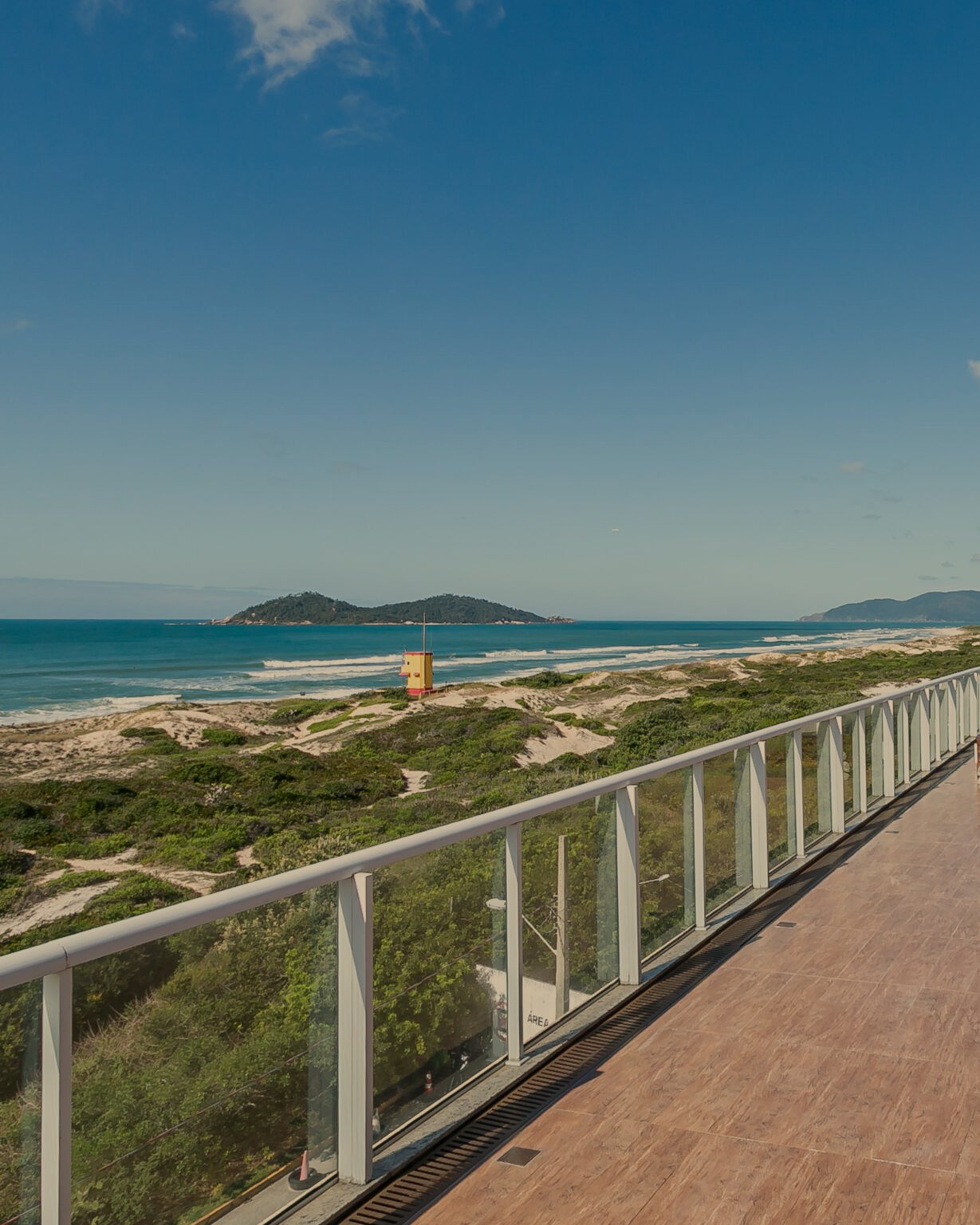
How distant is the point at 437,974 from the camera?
2.63 metres

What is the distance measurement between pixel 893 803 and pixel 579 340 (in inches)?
765

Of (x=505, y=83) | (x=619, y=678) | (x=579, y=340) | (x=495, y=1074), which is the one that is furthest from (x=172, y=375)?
(x=495, y=1074)

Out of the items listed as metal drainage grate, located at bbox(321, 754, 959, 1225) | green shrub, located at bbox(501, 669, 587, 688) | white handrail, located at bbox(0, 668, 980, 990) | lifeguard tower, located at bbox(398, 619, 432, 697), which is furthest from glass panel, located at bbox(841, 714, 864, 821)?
green shrub, located at bbox(501, 669, 587, 688)

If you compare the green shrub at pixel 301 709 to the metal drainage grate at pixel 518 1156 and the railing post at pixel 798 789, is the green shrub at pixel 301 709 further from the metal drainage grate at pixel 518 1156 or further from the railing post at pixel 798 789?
the metal drainage grate at pixel 518 1156

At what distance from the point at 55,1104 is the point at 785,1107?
6.68 ft

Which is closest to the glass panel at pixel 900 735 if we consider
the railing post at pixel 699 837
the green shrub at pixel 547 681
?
the railing post at pixel 699 837

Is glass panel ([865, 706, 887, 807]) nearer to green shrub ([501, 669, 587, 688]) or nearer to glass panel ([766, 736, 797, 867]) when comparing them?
glass panel ([766, 736, 797, 867])

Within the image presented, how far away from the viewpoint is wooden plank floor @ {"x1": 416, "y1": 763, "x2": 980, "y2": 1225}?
7.20 feet

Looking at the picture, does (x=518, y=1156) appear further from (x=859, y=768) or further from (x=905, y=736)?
(x=905, y=736)

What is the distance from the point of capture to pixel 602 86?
41.4 feet

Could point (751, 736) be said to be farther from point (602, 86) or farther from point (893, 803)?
point (602, 86)

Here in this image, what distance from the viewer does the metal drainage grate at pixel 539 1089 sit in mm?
2230

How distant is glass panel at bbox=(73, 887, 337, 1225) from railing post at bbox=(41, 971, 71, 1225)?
23 millimetres

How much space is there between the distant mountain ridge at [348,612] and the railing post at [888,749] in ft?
453
